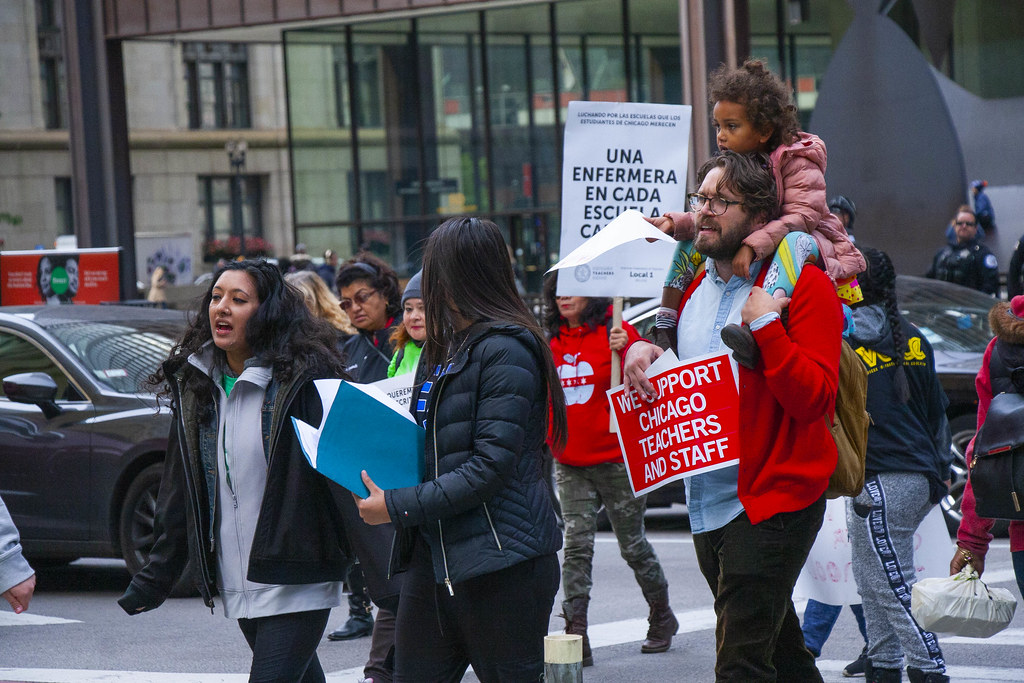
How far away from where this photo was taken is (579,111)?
22.4 ft

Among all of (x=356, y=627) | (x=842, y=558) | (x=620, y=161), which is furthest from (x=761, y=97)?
(x=356, y=627)

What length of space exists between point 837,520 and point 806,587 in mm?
354

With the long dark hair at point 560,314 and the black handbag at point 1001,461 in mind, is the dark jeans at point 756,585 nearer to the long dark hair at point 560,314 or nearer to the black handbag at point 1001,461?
the black handbag at point 1001,461

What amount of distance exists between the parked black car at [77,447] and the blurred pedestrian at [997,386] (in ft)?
17.6

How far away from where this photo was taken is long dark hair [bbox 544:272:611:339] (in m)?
7.26

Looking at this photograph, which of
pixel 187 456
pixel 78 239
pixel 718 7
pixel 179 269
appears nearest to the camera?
pixel 187 456

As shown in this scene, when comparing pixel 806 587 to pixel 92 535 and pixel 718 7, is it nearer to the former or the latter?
pixel 92 535

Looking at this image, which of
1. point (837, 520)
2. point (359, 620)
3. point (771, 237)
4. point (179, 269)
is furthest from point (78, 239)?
point (771, 237)

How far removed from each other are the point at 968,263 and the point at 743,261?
12771mm

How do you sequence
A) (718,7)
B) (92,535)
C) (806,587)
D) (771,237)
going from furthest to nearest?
(718,7)
(92,535)
(806,587)
(771,237)

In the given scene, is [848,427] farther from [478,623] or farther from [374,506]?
[374,506]

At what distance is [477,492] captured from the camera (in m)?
3.64

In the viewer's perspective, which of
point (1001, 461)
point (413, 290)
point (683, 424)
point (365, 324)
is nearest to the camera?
point (683, 424)

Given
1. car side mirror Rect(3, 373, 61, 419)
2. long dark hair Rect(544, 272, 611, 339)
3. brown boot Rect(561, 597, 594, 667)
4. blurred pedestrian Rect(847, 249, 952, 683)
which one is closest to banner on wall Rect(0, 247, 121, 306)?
car side mirror Rect(3, 373, 61, 419)
